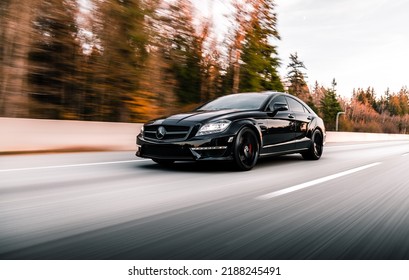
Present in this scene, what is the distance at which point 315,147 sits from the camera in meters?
10.4

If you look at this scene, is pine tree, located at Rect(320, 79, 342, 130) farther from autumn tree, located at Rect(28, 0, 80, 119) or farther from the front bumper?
the front bumper

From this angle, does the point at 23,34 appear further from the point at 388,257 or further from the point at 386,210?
the point at 388,257

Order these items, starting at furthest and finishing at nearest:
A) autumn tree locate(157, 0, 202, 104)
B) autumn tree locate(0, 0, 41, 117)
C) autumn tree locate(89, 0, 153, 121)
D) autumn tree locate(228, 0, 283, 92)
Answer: autumn tree locate(228, 0, 283, 92), autumn tree locate(157, 0, 202, 104), autumn tree locate(89, 0, 153, 121), autumn tree locate(0, 0, 41, 117)

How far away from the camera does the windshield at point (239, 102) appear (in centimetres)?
830

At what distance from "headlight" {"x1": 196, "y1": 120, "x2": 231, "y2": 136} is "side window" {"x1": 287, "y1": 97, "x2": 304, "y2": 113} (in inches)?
107

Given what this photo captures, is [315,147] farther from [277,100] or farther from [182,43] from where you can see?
[182,43]

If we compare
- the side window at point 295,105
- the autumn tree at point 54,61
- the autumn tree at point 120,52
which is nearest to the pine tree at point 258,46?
the autumn tree at point 120,52

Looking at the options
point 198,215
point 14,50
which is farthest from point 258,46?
point 198,215

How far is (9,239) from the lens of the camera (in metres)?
3.08

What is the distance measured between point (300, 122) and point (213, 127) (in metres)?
3.11

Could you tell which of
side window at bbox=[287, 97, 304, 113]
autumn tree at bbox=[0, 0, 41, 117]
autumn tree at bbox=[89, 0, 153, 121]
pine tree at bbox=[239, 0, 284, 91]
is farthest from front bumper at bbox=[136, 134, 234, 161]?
pine tree at bbox=[239, 0, 284, 91]

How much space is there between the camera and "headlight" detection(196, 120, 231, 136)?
6996 millimetres

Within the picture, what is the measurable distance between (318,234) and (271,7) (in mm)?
32783
